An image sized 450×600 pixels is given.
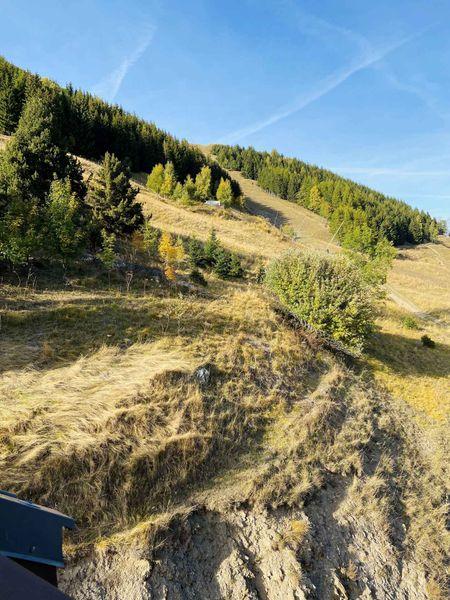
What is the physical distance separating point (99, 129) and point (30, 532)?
7369cm

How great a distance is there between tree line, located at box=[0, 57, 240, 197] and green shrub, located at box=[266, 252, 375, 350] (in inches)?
1648

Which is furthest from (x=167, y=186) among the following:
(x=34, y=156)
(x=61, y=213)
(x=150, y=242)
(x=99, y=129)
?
(x=61, y=213)

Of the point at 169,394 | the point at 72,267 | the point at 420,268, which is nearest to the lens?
the point at 169,394

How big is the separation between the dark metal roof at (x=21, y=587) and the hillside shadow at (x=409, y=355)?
20729 millimetres

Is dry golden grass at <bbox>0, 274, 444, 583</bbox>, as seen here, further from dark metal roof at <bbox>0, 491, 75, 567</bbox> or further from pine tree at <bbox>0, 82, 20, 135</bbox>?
pine tree at <bbox>0, 82, 20, 135</bbox>

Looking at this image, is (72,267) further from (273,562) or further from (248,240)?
(248,240)

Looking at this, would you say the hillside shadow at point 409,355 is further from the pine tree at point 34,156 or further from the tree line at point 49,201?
the pine tree at point 34,156

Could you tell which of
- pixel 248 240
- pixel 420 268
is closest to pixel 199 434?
pixel 248 240

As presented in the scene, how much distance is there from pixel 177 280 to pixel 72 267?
248 inches

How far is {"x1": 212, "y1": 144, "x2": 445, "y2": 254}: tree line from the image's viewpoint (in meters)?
96.8

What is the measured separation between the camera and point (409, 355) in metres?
22.2

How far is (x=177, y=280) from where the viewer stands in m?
22.2

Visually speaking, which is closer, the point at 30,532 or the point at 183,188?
the point at 30,532

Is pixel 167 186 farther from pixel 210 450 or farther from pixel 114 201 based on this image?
pixel 210 450
